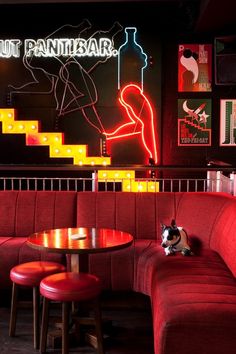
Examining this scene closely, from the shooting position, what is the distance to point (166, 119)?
8.49 meters

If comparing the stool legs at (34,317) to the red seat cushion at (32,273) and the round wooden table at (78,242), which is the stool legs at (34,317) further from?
the round wooden table at (78,242)

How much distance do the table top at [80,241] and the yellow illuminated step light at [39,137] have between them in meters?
4.42

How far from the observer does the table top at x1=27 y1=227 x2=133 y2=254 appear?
124 inches

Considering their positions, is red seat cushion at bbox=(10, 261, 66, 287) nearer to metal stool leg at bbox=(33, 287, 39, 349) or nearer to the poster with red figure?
metal stool leg at bbox=(33, 287, 39, 349)

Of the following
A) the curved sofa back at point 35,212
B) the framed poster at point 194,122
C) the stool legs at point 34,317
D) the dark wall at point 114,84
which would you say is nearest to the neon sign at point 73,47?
the dark wall at point 114,84

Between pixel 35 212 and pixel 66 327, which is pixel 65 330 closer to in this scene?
pixel 66 327

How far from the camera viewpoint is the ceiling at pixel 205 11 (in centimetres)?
644

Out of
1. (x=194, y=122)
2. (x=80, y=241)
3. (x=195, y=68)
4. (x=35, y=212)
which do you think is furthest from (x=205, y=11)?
(x=80, y=241)

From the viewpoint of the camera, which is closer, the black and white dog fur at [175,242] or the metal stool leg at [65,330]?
the metal stool leg at [65,330]

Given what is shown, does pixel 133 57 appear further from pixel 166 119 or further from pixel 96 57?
pixel 166 119

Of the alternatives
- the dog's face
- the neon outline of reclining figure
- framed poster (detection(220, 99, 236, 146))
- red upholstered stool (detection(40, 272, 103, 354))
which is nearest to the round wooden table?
red upholstered stool (detection(40, 272, 103, 354))

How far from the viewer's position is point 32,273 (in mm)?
3449

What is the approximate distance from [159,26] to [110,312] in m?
5.99

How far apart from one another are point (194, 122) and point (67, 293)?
6093 millimetres
